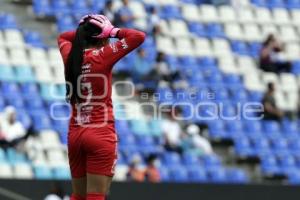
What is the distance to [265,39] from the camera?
16.6 meters

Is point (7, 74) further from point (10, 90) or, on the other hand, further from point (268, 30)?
point (268, 30)

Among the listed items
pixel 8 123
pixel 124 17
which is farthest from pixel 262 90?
pixel 8 123

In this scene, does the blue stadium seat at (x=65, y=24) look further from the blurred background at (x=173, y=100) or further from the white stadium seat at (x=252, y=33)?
the white stadium seat at (x=252, y=33)

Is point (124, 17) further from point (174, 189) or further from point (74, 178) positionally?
point (74, 178)

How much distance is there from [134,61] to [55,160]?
262cm

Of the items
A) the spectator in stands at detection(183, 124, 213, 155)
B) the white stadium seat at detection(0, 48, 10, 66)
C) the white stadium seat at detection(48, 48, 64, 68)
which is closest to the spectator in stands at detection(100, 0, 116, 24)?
the white stadium seat at detection(48, 48, 64, 68)

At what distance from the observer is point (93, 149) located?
633 cm

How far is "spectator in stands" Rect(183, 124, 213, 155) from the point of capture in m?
13.9

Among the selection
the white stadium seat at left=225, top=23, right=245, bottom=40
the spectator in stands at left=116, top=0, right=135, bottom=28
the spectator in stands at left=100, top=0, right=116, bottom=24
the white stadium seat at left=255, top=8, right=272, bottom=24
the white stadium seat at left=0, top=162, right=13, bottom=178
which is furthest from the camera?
the white stadium seat at left=255, top=8, right=272, bottom=24

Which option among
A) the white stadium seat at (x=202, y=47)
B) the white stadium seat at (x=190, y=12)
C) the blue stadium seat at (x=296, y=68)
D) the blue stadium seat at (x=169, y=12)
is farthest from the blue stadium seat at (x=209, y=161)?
the white stadium seat at (x=190, y=12)

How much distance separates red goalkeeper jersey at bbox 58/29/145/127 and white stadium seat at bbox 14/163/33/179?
620 cm

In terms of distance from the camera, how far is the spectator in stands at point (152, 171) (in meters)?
12.9

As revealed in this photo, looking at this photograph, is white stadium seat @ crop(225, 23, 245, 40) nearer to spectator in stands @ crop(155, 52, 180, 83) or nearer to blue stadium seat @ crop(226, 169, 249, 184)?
spectator in stands @ crop(155, 52, 180, 83)

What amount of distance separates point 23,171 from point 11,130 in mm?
607
